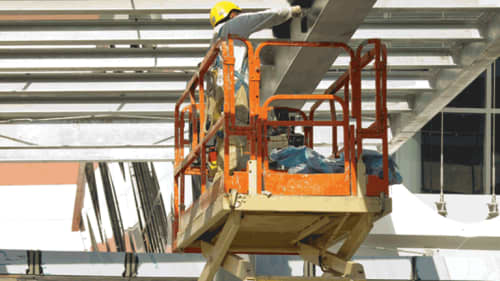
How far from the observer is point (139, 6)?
1127 cm

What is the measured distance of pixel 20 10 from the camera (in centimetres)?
1120

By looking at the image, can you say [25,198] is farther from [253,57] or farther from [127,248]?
[253,57]

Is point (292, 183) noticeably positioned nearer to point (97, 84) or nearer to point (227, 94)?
point (227, 94)

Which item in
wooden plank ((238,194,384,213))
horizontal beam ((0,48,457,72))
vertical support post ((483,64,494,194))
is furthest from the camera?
vertical support post ((483,64,494,194))

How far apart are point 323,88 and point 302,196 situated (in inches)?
253

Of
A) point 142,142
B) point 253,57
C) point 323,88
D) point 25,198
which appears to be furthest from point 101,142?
point 25,198

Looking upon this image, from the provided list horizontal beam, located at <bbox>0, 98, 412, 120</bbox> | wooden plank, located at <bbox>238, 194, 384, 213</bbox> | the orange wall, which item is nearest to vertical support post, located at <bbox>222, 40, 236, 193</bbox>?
wooden plank, located at <bbox>238, 194, 384, 213</bbox>

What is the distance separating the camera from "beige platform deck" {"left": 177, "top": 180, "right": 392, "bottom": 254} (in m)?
7.74

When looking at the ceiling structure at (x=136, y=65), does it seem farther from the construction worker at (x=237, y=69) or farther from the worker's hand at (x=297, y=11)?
the construction worker at (x=237, y=69)

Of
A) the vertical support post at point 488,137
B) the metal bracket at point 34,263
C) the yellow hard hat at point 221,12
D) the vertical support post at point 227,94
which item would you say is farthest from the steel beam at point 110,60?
the vertical support post at point 488,137

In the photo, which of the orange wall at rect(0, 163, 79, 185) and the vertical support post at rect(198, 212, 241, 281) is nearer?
the vertical support post at rect(198, 212, 241, 281)

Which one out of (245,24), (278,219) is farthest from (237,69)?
(278,219)

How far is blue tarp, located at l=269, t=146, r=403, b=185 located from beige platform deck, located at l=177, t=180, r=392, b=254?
0.34m

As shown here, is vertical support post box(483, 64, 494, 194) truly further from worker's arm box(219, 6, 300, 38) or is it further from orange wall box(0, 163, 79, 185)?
worker's arm box(219, 6, 300, 38)
